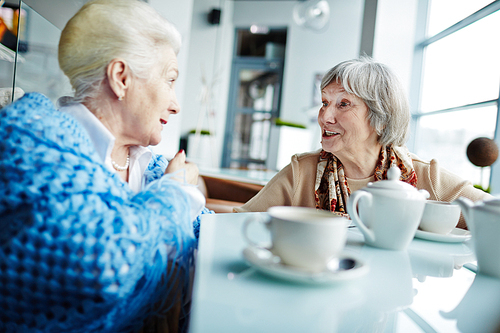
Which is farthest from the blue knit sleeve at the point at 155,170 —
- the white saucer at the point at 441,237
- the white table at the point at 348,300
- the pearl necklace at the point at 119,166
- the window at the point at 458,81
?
the window at the point at 458,81

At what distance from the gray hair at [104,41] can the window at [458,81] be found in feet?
10.6

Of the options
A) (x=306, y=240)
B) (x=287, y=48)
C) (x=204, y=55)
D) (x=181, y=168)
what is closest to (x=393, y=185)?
(x=306, y=240)

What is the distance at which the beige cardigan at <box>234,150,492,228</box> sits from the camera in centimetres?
133

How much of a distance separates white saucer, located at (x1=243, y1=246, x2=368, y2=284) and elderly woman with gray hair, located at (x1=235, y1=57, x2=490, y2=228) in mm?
784

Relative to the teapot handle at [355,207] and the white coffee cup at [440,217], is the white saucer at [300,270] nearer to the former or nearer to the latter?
the teapot handle at [355,207]

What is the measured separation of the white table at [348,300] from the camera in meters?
0.42

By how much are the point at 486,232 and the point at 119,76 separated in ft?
2.90

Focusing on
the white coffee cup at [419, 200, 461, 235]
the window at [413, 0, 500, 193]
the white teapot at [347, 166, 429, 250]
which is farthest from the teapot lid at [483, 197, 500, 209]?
the window at [413, 0, 500, 193]

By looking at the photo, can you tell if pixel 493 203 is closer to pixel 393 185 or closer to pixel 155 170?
pixel 393 185

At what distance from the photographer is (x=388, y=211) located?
72 cm

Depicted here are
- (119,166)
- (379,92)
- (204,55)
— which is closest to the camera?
(119,166)

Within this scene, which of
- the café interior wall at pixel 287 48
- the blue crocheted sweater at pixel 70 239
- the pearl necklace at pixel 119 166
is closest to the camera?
the blue crocheted sweater at pixel 70 239

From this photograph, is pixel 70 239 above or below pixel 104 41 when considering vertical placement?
below

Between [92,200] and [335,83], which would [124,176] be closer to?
[92,200]
